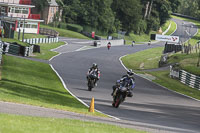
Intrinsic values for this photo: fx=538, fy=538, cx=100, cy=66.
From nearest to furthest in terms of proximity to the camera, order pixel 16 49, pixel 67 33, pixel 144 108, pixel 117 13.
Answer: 1. pixel 144 108
2. pixel 16 49
3. pixel 67 33
4. pixel 117 13

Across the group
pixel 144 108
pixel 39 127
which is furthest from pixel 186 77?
pixel 39 127

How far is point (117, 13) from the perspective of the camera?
136m

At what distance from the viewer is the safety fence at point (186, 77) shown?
4609cm

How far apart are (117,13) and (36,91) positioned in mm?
109084

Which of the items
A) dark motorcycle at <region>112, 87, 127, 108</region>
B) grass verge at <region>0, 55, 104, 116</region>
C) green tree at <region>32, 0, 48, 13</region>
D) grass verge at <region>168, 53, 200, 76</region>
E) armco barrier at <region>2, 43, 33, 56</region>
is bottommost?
grass verge at <region>168, 53, 200, 76</region>

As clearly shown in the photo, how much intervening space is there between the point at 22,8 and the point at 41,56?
121ft

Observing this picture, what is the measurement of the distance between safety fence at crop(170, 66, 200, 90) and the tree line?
60.3 metres

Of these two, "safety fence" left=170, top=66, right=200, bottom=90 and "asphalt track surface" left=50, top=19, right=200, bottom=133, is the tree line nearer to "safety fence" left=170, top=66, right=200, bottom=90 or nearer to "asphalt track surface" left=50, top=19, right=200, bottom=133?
"safety fence" left=170, top=66, right=200, bottom=90

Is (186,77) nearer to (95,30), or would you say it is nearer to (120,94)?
(120,94)

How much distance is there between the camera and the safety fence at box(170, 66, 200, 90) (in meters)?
46.1

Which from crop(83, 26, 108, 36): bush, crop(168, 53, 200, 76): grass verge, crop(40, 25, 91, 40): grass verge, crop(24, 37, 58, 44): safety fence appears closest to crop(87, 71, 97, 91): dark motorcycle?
crop(168, 53, 200, 76): grass verge

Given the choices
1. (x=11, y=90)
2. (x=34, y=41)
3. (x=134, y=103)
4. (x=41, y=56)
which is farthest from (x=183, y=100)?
(x=34, y=41)

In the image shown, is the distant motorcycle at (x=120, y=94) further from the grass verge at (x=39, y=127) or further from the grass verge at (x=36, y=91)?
the grass verge at (x=39, y=127)

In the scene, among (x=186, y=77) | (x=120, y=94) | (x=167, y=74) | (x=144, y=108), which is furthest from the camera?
(x=167, y=74)
